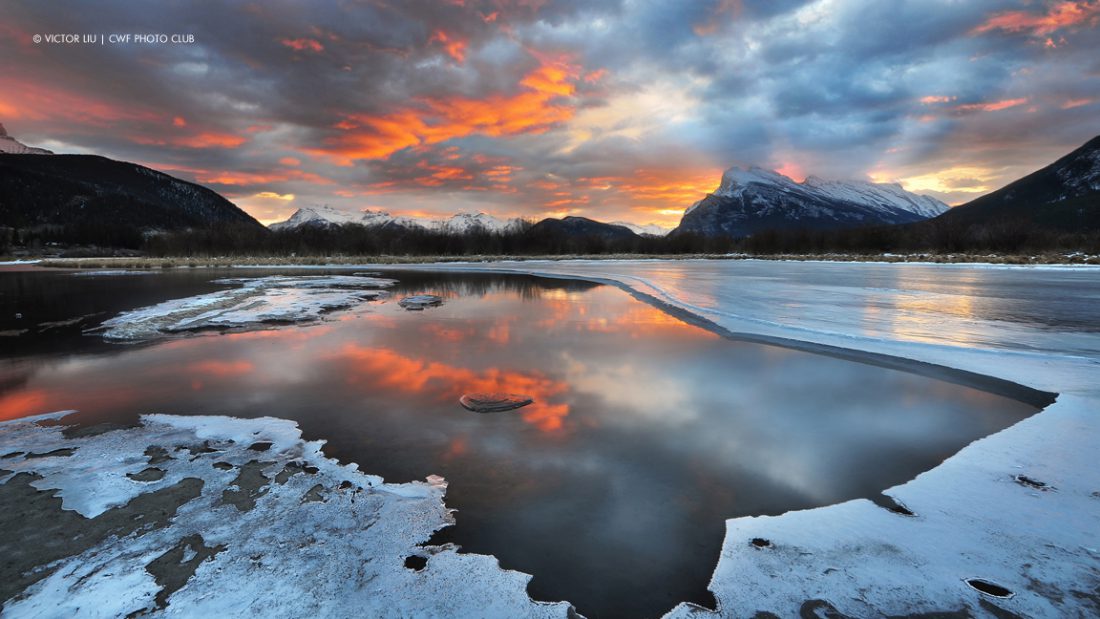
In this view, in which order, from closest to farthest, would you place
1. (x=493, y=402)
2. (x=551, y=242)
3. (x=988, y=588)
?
(x=988, y=588)
(x=493, y=402)
(x=551, y=242)

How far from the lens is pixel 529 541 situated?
3.09 m

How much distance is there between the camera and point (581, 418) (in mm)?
5395

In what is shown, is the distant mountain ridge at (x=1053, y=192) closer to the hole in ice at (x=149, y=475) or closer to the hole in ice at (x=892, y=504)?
the hole in ice at (x=892, y=504)

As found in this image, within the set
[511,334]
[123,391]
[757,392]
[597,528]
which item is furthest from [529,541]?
[511,334]

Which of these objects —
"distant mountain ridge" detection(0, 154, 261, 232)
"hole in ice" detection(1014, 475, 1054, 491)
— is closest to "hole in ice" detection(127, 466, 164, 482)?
"hole in ice" detection(1014, 475, 1054, 491)

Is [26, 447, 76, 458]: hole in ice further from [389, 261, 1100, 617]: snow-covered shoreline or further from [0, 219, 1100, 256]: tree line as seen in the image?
[0, 219, 1100, 256]: tree line

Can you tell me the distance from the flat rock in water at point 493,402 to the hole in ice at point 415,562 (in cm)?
276

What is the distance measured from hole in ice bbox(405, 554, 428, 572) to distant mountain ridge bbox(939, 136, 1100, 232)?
186m

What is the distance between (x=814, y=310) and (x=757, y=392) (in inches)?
329

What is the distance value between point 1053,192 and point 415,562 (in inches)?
9676

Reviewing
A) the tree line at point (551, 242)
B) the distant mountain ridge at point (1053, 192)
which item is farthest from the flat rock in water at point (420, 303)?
the distant mountain ridge at point (1053, 192)

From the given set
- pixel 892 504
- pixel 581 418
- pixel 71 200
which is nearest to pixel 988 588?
pixel 892 504

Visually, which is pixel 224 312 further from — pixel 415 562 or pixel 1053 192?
pixel 1053 192

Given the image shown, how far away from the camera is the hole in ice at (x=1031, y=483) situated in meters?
3.52
